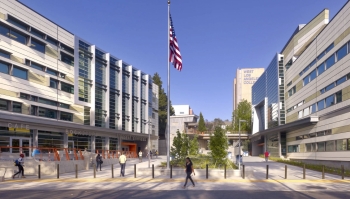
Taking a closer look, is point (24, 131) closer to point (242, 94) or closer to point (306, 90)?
point (306, 90)

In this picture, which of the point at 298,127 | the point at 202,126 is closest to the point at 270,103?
the point at 298,127

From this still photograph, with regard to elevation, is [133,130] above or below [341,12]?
below

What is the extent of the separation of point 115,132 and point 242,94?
137599 millimetres

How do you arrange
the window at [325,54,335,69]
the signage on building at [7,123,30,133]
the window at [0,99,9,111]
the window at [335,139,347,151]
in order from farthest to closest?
the window at [325,54,335,69], the signage on building at [7,123,30,133], the window at [0,99,9,111], the window at [335,139,347,151]

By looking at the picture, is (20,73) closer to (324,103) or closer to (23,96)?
(23,96)

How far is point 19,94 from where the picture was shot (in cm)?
3697

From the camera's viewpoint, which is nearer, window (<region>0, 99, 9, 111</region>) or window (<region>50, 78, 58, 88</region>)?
window (<region>0, 99, 9, 111</region>)

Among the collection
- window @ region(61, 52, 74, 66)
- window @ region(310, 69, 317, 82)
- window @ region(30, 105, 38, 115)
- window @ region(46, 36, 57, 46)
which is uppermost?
window @ region(46, 36, 57, 46)

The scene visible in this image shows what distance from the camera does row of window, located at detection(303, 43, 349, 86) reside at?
108ft

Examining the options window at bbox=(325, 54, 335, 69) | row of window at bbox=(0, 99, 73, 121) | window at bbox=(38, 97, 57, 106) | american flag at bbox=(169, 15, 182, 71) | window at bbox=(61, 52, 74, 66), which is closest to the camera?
american flag at bbox=(169, 15, 182, 71)

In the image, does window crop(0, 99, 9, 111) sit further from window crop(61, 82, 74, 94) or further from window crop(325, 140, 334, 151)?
window crop(325, 140, 334, 151)

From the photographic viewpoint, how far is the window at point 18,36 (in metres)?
36.9

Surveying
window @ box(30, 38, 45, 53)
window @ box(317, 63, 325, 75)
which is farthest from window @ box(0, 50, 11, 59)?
window @ box(317, 63, 325, 75)

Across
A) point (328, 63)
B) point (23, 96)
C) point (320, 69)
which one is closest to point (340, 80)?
point (328, 63)
